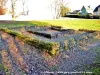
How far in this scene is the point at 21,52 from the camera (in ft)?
43.8

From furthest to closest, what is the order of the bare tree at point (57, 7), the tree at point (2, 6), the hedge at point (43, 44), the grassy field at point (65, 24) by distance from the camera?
the bare tree at point (57, 7), the tree at point (2, 6), the grassy field at point (65, 24), the hedge at point (43, 44)

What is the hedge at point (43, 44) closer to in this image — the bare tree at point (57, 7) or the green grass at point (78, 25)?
the green grass at point (78, 25)

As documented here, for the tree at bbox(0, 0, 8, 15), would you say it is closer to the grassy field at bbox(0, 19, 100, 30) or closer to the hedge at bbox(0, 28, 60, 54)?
the grassy field at bbox(0, 19, 100, 30)

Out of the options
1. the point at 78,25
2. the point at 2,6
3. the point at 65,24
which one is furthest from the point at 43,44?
the point at 2,6

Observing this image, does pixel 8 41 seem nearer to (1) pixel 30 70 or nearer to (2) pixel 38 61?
(2) pixel 38 61

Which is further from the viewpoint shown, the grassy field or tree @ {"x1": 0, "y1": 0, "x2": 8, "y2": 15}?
tree @ {"x1": 0, "y1": 0, "x2": 8, "y2": 15}

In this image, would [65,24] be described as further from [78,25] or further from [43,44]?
[43,44]

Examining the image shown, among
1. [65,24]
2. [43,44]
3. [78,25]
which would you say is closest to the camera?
[43,44]

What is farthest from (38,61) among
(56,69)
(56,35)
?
(56,35)

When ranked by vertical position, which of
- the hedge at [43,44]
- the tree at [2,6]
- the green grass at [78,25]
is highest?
the tree at [2,6]

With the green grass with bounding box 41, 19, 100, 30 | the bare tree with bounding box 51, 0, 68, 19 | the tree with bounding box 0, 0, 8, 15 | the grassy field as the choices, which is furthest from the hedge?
the bare tree with bounding box 51, 0, 68, 19

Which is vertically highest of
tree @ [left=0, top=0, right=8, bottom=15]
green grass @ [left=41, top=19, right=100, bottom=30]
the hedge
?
tree @ [left=0, top=0, right=8, bottom=15]

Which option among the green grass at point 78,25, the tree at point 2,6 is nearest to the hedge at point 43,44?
the green grass at point 78,25

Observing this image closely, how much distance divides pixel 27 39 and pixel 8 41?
116cm
